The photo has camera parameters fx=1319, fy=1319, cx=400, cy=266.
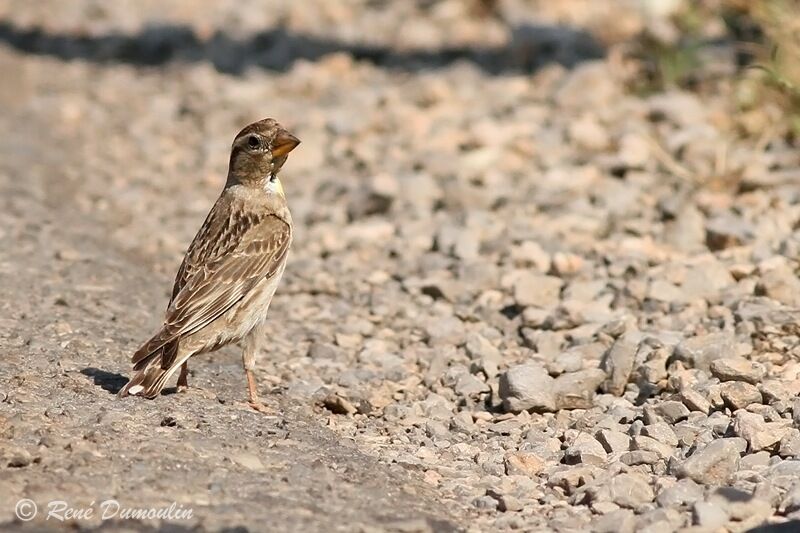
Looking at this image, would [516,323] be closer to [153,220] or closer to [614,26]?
[153,220]

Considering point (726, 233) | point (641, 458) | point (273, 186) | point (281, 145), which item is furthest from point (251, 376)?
point (726, 233)

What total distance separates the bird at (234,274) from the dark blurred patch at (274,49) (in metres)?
5.72

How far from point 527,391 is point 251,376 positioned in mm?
1361

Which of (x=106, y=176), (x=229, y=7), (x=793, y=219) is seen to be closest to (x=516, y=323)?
(x=793, y=219)

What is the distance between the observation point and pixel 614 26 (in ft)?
42.5

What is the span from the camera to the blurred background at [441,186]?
23.1ft

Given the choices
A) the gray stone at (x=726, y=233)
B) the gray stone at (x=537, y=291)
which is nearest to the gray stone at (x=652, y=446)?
the gray stone at (x=537, y=291)

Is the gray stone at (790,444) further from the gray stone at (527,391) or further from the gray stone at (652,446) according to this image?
the gray stone at (527,391)

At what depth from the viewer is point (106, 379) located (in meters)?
6.49

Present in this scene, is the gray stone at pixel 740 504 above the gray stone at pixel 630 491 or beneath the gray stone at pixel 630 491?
above

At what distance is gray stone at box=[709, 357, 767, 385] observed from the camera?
6.32m

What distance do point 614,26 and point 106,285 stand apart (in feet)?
22.1

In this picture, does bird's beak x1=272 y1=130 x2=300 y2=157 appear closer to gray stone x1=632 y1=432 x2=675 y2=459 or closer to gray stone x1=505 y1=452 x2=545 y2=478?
gray stone x1=505 y1=452 x2=545 y2=478

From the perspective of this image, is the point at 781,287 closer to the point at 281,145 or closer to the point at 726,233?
the point at 726,233
